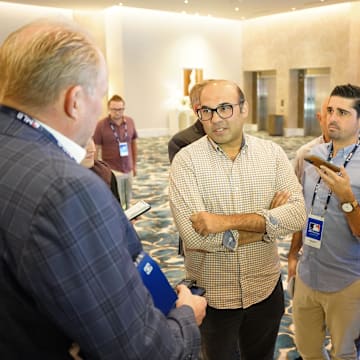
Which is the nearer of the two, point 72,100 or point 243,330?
point 72,100

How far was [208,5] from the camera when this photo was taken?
15.6 metres

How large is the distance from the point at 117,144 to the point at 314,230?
13.2 feet

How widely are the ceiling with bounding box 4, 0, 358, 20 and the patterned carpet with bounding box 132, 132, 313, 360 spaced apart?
5486mm

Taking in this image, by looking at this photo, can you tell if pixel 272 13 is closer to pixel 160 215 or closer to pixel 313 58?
pixel 313 58

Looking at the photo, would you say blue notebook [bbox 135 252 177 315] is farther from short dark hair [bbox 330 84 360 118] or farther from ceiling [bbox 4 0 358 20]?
ceiling [bbox 4 0 358 20]

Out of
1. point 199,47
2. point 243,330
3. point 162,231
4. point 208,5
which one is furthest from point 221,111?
point 199,47

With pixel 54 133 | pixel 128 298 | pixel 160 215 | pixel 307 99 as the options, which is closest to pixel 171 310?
pixel 128 298

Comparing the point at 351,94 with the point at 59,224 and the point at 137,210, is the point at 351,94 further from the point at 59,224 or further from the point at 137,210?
the point at 59,224

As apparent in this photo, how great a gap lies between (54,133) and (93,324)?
0.44 meters

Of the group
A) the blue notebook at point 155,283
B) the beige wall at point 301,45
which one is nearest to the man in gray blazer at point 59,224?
the blue notebook at point 155,283

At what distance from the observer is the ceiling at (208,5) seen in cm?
1468

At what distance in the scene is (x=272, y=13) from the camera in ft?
57.8

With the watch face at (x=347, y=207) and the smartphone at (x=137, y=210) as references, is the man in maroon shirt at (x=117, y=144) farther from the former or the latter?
the watch face at (x=347, y=207)

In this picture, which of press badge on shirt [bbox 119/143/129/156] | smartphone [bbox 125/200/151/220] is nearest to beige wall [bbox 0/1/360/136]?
press badge on shirt [bbox 119/143/129/156]
